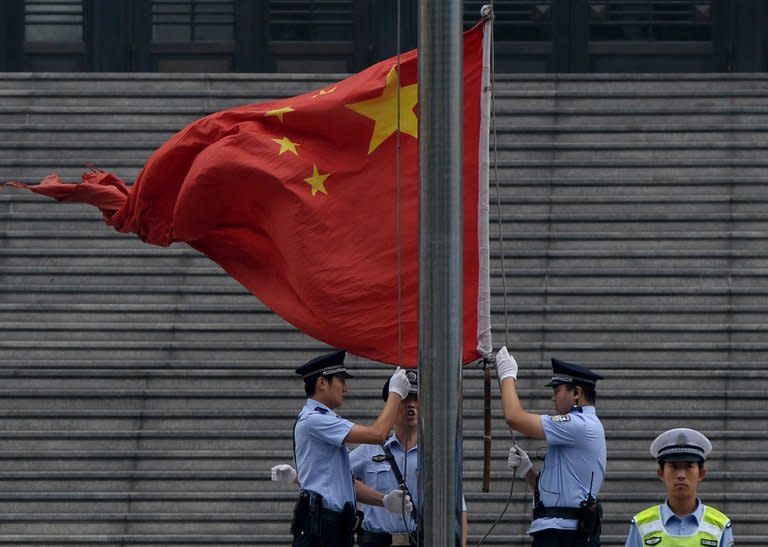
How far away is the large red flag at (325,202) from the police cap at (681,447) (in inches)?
44.4

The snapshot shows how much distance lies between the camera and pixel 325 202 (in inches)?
353

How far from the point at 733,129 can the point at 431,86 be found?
9.23m

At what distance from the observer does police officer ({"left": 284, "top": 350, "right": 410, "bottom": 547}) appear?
9898 mm

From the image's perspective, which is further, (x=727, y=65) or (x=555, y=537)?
(x=727, y=65)

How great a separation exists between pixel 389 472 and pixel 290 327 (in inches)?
158

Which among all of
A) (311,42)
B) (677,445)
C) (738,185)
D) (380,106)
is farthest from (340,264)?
(311,42)

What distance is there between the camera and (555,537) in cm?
974

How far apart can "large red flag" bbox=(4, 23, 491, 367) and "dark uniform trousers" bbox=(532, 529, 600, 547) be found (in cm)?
175

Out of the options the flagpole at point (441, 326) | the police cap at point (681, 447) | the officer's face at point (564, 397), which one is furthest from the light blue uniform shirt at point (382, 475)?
the flagpole at point (441, 326)

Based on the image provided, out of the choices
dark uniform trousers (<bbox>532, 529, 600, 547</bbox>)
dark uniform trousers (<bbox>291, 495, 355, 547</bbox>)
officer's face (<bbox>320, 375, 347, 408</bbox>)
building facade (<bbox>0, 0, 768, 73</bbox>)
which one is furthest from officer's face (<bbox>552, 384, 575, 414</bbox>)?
building facade (<bbox>0, 0, 768, 73</bbox>)

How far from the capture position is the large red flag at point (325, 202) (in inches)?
336

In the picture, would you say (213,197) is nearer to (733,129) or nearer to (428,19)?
(428,19)

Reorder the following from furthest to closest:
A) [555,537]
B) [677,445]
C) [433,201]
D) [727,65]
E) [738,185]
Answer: [727,65], [738,185], [555,537], [677,445], [433,201]

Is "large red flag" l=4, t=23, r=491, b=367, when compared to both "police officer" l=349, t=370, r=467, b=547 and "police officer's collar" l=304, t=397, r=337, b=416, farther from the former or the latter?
"police officer" l=349, t=370, r=467, b=547
